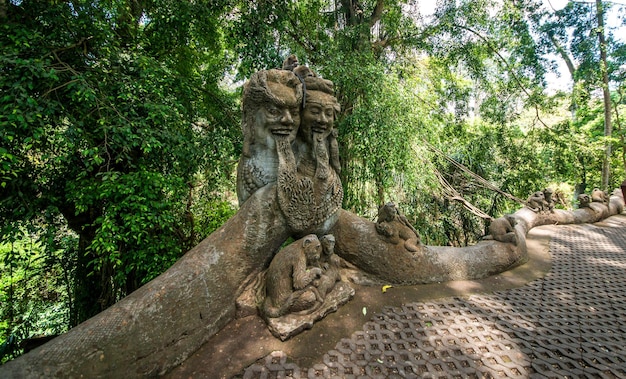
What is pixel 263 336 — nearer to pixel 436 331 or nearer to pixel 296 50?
pixel 436 331

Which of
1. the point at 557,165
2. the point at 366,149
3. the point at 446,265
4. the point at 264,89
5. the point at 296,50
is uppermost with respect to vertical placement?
the point at 296,50

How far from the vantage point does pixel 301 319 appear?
77.8 inches

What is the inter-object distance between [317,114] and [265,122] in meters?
0.43

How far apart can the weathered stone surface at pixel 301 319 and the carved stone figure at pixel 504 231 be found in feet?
6.80

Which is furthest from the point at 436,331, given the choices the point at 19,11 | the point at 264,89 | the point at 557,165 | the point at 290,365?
the point at 557,165

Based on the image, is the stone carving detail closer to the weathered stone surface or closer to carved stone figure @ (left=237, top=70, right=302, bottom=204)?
the weathered stone surface

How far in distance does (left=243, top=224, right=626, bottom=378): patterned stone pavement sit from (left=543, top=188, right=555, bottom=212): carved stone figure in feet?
10.1

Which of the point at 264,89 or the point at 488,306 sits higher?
the point at 264,89

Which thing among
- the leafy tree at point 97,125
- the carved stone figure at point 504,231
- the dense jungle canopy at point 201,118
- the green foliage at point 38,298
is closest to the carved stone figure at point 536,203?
the dense jungle canopy at point 201,118

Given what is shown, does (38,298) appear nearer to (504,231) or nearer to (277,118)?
(277,118)

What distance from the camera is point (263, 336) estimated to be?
192 cm

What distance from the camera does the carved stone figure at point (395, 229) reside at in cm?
263

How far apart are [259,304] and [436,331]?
121 cm

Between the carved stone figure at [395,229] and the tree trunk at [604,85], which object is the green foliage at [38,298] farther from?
the tree trunk at [604,85]
